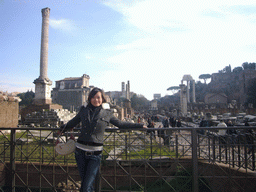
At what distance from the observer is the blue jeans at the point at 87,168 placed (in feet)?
8.23

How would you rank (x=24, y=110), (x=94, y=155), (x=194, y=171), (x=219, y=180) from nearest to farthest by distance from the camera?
(x=94, y=155), (x=194, y=171), (x=219, y=180), (x=24, y=110)

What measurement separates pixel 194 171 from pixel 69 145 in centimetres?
197

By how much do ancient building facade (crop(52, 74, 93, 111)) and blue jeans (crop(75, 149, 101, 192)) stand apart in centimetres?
5182

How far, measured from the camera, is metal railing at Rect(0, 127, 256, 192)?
11.0ft

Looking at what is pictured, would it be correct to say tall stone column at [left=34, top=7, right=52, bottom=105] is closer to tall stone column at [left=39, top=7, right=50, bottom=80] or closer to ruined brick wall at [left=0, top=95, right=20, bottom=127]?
tall stone column at [left=39, top=7, right=50, bottom=80]

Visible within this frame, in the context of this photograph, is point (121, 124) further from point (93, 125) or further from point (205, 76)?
point (205, 76)

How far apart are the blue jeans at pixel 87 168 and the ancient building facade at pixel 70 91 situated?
5182 cm

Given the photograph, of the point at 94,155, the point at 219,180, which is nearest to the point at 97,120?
the point at 94,155

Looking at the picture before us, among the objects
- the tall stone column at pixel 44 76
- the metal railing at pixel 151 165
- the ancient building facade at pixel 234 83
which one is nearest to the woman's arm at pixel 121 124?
the metal railing at pixel 151 165

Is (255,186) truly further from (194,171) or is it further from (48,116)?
(48,116)

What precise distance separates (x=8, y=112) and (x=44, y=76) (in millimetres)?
11354

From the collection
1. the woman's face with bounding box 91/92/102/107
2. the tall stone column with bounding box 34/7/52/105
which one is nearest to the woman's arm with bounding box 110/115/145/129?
the woman's face with bounding box 91/92/102/107

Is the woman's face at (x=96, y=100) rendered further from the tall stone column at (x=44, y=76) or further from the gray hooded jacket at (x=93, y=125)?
the tall stone column at (x=44, y=76)

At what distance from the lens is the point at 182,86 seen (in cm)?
3294
